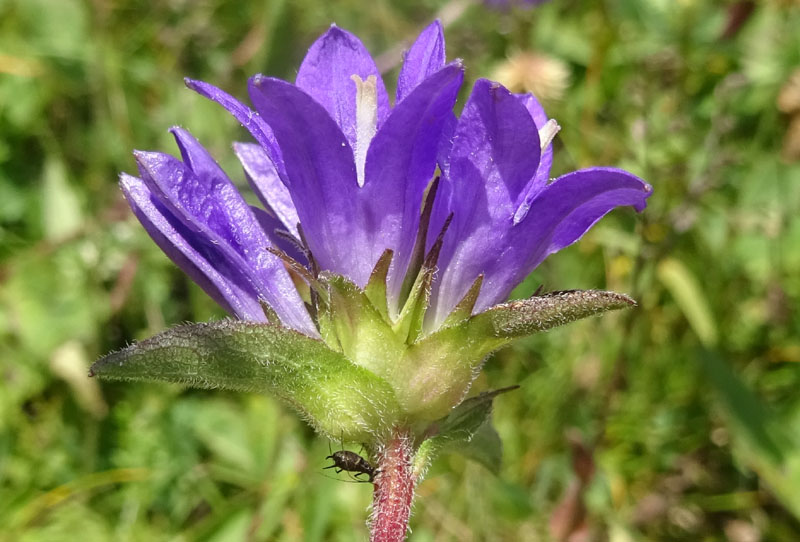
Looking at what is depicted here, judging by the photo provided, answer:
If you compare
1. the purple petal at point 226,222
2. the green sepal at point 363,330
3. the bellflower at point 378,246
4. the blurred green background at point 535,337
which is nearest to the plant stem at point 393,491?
the bellflower at point 378,246

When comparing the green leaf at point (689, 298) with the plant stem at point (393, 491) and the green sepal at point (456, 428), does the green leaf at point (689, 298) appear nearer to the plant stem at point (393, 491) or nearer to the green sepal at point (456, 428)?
the green sepal at point (456, 428)

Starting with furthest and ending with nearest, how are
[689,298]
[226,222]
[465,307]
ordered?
[689,298] → [226,222] → [465,307]

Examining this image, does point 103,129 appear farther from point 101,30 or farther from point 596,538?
point 596,538

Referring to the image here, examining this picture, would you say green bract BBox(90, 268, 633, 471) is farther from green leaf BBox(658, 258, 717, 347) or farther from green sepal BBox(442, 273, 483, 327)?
green leaf BBox(658, 258, 717, 347)

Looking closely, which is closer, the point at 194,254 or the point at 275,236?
the point at 194,254

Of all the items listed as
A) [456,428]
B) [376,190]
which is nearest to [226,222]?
[376,190]

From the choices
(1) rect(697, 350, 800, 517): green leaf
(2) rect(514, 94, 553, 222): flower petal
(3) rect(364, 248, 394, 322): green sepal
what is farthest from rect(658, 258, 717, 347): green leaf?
(3) rect(364, 248, 394, 322): green sepal

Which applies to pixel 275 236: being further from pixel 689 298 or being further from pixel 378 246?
pixel 689 298
